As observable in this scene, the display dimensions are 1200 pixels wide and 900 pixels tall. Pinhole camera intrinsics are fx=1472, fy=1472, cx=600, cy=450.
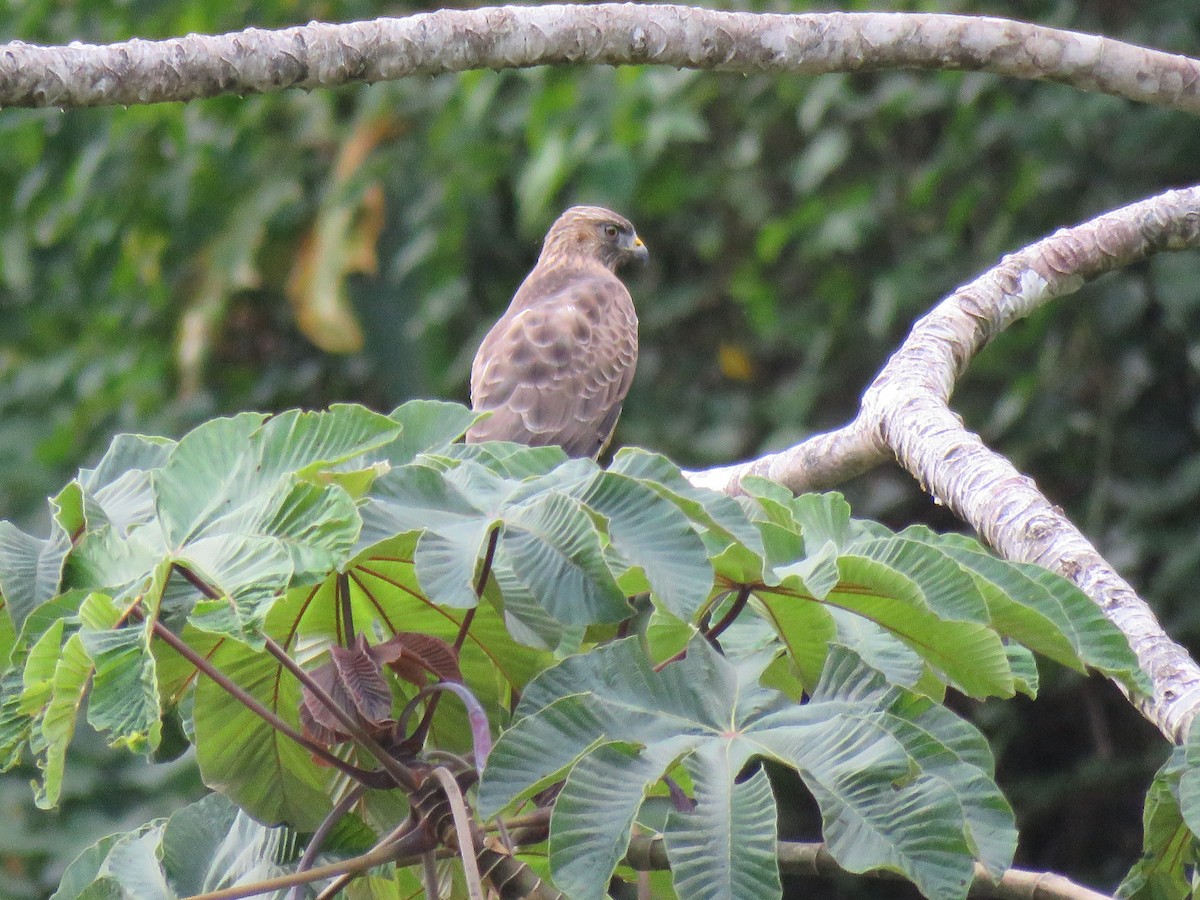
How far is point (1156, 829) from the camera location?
1.74 metres

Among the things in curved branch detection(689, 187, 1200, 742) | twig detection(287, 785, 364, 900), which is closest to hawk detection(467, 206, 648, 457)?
curved branch detection(689, 187, 1200, 742)

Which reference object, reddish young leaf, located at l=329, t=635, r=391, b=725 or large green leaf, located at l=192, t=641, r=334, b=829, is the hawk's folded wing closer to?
large green leaf, located at l=192, t=641, r=334, b=829

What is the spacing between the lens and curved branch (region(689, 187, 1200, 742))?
1.98 m

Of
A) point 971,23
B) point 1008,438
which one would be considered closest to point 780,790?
point 1008,438

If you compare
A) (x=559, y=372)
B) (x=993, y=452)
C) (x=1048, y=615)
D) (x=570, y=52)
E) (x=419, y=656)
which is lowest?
(x=559, y=372)

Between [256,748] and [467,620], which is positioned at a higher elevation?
[467,620]

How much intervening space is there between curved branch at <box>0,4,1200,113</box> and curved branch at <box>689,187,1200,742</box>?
0.98 ft

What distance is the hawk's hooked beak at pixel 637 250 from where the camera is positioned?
533 centimetres

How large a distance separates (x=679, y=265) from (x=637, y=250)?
416 mm

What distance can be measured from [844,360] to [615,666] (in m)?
3.81

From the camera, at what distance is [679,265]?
18.7 ft

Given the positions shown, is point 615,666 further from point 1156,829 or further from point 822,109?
point 822,109

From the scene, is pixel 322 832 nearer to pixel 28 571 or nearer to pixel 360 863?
pixel 360 863

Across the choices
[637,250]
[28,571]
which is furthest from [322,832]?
[637,250]
